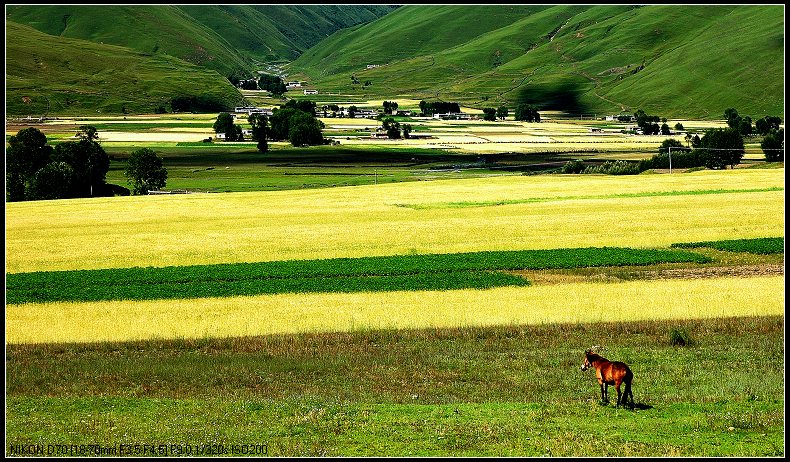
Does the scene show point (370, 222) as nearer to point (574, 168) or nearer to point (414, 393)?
point (414, 393)

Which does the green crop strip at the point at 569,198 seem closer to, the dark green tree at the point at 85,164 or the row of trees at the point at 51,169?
the row of trees at the point at 51,169

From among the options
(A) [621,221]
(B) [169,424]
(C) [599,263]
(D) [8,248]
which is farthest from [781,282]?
(D) [8,248]

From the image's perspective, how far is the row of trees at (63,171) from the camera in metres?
118

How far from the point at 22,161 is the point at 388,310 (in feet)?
319

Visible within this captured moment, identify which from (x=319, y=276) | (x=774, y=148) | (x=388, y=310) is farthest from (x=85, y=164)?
(x=774, y=148)

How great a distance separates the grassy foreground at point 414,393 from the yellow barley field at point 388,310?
171 centimetres

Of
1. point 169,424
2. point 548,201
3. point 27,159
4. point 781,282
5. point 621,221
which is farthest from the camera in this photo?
point 27,159

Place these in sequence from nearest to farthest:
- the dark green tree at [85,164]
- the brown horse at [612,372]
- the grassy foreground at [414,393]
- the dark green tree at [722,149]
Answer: the grassy foreground at [414,393]
the brown horse at [612,372]
the dark green tree at [85,164]
the dark green tree at [722,149]

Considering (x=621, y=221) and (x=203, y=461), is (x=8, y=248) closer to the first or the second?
(x=621, y=221)

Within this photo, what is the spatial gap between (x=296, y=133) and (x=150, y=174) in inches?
2533

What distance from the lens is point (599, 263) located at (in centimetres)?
5228

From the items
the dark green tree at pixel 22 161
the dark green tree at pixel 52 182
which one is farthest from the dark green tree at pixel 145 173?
the dark green tree at pixel 22 161

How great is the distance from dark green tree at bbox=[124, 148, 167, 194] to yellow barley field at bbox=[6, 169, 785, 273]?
2568cm

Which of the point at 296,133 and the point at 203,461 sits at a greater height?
the point at 296,133
